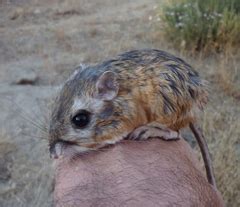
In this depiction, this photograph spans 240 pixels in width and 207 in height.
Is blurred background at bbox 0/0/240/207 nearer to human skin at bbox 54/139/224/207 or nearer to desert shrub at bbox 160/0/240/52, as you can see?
desert shrub at bbox 160/0/240/52

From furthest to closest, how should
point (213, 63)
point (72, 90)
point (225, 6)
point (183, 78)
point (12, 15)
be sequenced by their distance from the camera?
point (12, 15), point (225, 6), point (213, 63), point (183, 78), point (72, 90)

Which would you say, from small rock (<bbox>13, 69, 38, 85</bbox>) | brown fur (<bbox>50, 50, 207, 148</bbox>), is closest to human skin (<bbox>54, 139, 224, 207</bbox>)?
brown fur (<bbox>50, 50, 207, 148</bbox>)

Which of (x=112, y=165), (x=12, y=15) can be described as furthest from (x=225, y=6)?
(x=112, y=165)

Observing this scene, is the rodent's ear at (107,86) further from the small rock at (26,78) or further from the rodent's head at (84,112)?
the small rock at (26,78)

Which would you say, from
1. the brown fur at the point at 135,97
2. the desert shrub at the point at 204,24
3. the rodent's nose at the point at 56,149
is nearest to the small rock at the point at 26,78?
the desert shrub at the point at 204,24

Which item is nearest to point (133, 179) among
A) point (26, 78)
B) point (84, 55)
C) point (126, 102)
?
point (126, 102)

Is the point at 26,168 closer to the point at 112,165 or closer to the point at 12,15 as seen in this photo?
the point at 112,165

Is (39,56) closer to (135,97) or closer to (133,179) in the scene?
(135,97)
